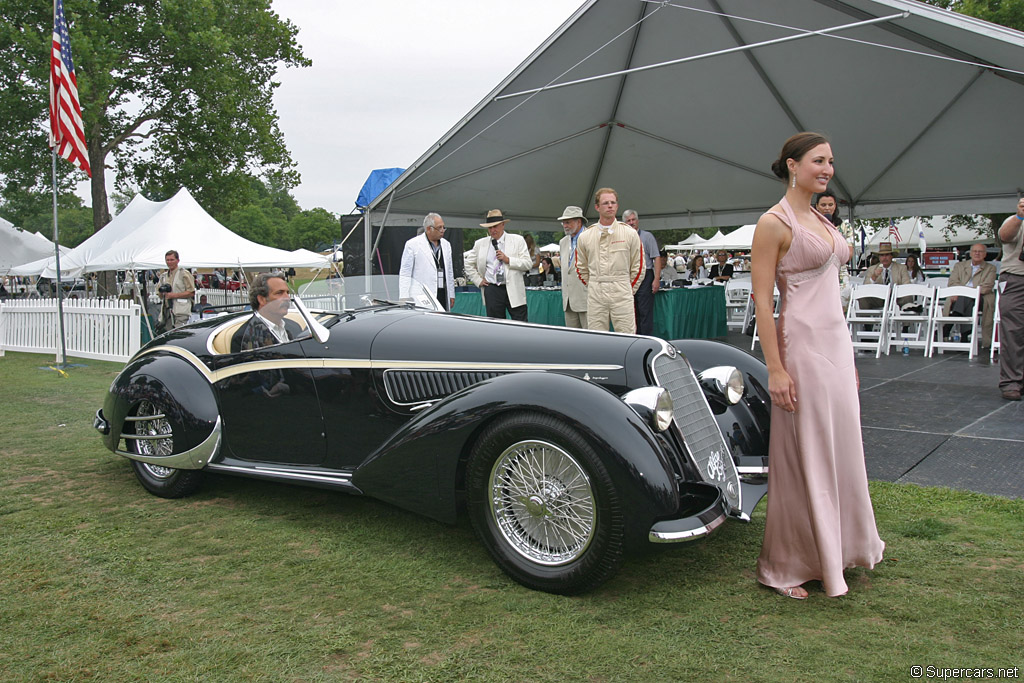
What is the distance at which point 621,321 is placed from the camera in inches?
283

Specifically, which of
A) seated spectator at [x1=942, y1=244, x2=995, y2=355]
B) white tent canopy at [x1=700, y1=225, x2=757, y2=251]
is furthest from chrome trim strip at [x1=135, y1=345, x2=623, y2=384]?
white tent canopy at [x1=700, y1=225, x2=757, y2=251]

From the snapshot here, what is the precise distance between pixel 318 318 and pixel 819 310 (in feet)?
8.96

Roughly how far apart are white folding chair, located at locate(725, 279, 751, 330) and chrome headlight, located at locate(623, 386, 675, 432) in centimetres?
1099

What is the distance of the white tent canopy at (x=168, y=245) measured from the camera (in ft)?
56.2

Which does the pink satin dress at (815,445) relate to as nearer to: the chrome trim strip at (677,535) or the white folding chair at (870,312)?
the chrome trim strip at (677,535)

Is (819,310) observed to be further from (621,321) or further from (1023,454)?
(621,321)

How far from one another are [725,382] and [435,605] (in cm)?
190

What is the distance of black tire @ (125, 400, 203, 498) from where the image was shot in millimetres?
4387

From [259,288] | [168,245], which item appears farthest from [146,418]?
[168,245]

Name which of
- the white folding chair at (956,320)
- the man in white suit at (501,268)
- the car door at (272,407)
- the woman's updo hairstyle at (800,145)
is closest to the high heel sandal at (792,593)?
the woman's updo hairstyle at (800,145)

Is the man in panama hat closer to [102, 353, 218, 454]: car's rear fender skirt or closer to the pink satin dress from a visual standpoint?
the pink satin dress

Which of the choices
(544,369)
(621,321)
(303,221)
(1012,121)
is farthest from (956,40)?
(303,221)

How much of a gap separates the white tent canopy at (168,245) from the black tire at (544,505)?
15.8m

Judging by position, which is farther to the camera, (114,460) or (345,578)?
(114,460)
